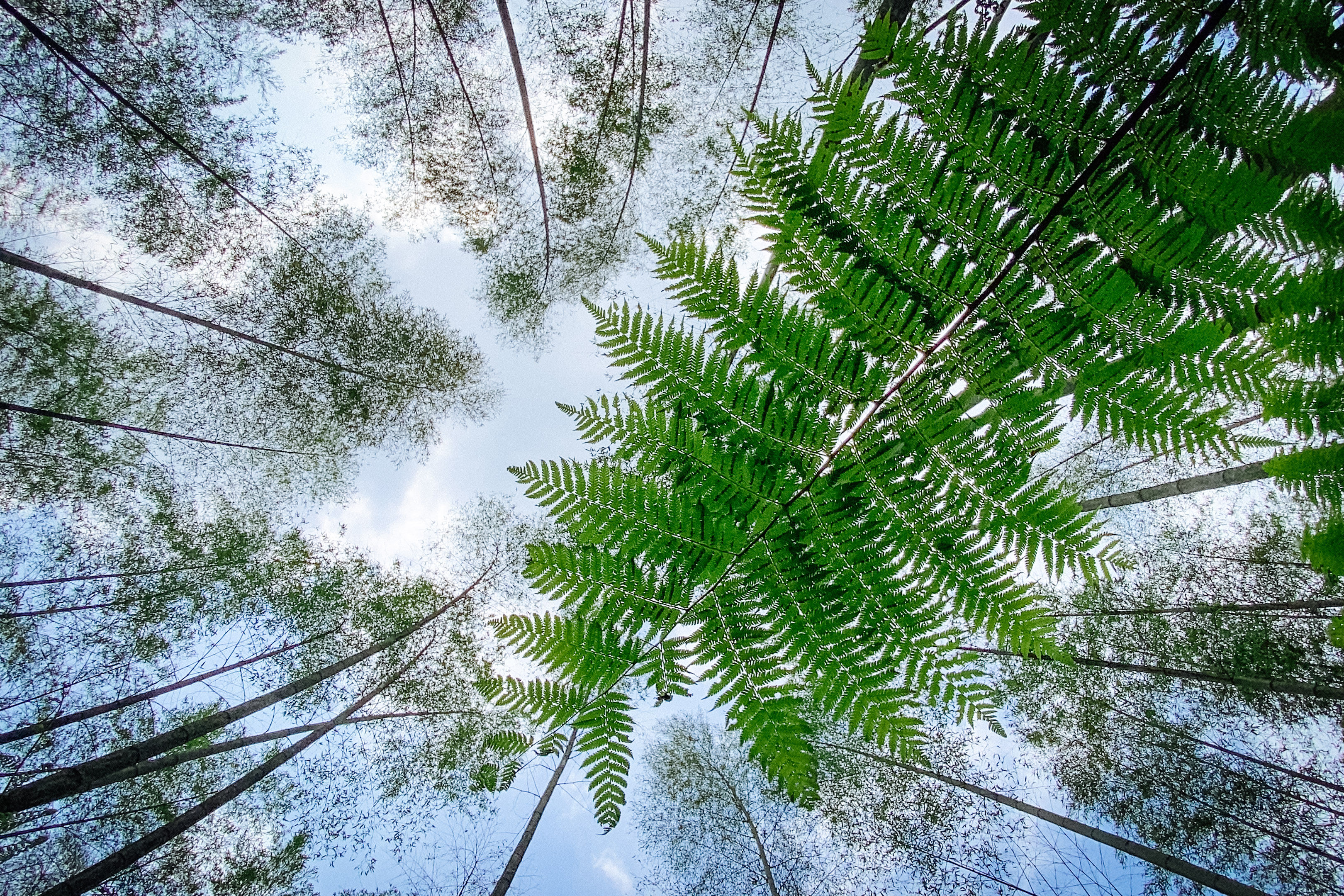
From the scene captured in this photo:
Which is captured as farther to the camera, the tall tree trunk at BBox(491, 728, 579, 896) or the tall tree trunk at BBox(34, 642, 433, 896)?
the tall tree trunk at BBox(491, 728, 579, 896)

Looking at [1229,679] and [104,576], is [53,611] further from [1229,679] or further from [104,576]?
[1229,679]

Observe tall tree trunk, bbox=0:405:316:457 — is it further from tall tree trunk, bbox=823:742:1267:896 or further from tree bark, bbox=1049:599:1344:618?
tree bark, bbox=1049:599:1344:618

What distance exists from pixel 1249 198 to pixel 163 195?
803 cm

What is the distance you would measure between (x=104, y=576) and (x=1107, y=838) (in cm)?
1149

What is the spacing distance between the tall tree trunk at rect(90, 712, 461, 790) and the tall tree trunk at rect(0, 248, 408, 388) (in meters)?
4.17

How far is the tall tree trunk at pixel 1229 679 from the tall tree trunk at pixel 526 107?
583cm

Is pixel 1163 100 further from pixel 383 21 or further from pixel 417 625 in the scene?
pixel 417 625

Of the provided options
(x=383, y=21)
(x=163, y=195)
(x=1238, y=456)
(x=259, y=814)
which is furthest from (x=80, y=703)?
(x=1238, y=456)

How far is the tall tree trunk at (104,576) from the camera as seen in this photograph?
5.55 metres

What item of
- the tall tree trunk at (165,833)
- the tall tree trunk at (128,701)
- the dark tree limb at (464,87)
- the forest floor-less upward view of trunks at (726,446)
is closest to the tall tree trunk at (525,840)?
the forest floor-less upward view of trunks at (726,446)

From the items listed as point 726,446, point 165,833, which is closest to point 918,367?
point 726,446

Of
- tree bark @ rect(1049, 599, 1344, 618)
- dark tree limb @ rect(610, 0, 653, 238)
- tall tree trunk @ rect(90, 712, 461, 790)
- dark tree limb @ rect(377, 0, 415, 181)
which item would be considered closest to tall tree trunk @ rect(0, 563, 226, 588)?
tall tree trunk @ rect(90, 712, 461, 790)

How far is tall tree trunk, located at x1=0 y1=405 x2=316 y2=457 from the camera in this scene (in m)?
5.20

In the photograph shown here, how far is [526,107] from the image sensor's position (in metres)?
3.81
